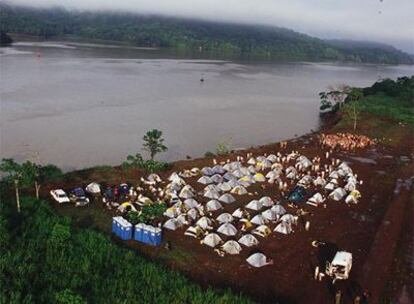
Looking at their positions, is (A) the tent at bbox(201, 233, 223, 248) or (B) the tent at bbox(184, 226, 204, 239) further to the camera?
(B) the tent at bbox(184, 226, 204, 239)

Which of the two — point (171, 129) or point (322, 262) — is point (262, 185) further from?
point (171, 129)

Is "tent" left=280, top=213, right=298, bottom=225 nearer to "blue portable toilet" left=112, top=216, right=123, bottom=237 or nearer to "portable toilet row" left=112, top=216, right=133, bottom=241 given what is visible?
"portable toilet row" left=112, top=216, right=133, bottom=241

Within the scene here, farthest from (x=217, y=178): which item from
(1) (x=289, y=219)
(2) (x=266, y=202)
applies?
(1) (x=289, y=219)

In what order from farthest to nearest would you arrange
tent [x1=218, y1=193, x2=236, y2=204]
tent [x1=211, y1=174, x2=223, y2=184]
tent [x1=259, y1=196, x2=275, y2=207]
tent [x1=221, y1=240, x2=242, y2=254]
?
tent [x1=211, y1=174, x2=223, y2=184] < tent [x1=218, y1=193, x2=236, y2=204] < tent [x1=259, y1=196, x2=275, y2=207] < tent [x1=221, y1=240, x2=242, y2=254]

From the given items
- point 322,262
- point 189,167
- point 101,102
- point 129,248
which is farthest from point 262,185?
point 101,102

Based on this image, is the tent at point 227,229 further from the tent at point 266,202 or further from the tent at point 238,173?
the tent at point 238,173

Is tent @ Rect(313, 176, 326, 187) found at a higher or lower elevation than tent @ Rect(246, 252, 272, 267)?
higher

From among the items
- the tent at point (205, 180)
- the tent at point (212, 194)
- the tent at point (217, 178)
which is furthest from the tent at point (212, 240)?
the tent at point (217, 178)

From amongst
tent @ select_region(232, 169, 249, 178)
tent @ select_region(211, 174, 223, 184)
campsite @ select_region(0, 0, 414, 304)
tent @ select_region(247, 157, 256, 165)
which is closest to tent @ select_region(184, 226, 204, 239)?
campsite @ select_region(0, 0, 414, 304)
